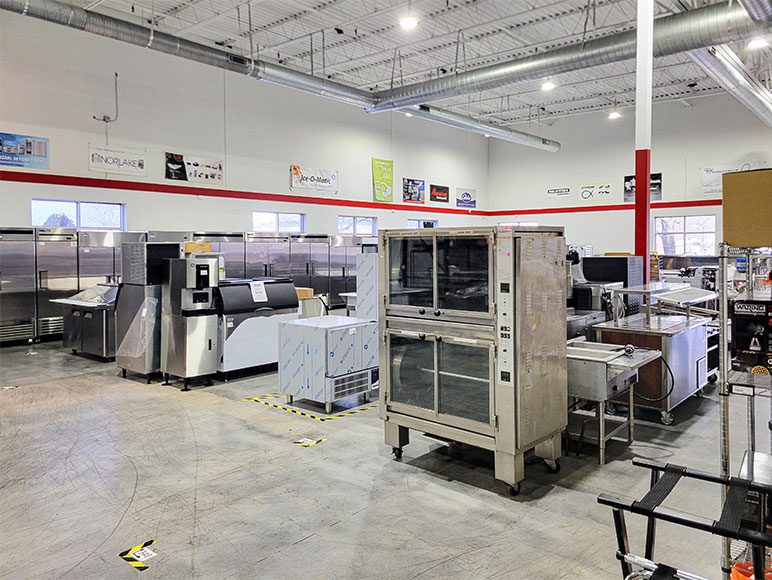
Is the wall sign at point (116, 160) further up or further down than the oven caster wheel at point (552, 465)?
further up

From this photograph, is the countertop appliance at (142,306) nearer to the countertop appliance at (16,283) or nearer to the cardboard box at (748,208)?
the countertop appliance at (16,283)

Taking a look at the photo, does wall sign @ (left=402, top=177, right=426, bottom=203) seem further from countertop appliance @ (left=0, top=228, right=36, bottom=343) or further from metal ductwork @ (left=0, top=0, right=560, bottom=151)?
countertop appliance @ (left=0, top=228, right=36, bottom=343)

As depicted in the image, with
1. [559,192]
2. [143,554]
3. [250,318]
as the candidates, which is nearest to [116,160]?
[250,318]

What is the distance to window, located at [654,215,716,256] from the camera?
14.0 metres

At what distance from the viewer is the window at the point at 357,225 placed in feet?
45.0

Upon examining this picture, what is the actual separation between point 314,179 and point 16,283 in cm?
634

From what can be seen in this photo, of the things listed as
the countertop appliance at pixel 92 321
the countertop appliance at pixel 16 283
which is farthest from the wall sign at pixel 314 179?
the countertop appliance at pixel 16 283

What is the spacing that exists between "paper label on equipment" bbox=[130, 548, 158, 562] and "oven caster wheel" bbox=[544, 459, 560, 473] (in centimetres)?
257

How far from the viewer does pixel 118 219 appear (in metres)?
10.0

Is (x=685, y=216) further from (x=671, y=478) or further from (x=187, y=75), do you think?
(x=671, y=478)

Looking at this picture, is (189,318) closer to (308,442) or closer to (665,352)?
(308,442)

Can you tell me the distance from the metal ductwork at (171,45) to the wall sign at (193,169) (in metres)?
2.46

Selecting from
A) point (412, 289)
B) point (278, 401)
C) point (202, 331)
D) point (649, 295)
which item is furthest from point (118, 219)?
point (649, 295)

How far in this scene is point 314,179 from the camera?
42.5 ft
